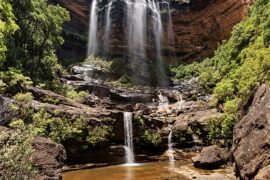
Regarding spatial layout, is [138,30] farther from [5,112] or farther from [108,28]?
[5,112]

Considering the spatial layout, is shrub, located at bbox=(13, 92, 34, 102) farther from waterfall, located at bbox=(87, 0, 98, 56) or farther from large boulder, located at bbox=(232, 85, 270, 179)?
waterfall, located at bbox=(87, 0, 98, 56)

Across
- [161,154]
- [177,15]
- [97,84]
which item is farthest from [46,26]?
[177,15]

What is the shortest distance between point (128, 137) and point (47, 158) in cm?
1051

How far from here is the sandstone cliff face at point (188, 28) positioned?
42.1 m

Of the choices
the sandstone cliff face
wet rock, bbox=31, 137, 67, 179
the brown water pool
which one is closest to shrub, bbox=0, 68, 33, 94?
the brown water pool

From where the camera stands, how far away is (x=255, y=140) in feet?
34.6

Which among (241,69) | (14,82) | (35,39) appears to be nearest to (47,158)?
(14,82)

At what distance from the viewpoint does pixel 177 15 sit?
47625mm

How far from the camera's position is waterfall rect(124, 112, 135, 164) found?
70.8 ft

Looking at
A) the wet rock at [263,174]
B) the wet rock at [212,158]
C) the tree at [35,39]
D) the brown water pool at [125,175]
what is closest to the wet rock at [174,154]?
A: the wet rock at [212,158]

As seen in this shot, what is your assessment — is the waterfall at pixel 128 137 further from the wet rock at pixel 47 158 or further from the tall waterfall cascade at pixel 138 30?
the tall waterfall cascade at pixel 138 30

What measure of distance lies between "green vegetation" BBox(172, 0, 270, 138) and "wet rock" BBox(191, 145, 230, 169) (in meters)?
2.58

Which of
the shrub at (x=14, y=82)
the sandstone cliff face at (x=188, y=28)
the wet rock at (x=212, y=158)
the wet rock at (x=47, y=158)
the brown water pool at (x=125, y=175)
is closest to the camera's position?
the wet rock at (x=47, y=158)

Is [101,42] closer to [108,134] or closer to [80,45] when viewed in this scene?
[80,45]
